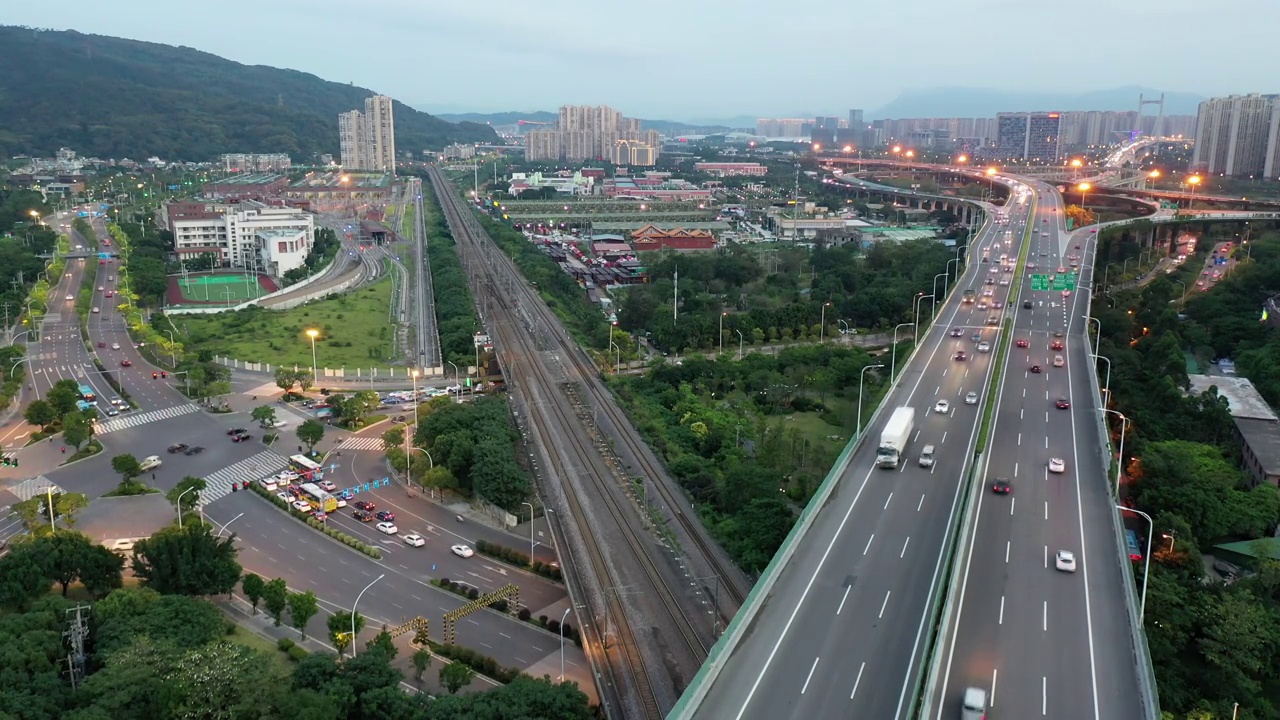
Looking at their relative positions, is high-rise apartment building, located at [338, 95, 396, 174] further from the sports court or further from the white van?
the white van

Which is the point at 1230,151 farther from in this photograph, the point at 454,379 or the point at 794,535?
the point at 794,535

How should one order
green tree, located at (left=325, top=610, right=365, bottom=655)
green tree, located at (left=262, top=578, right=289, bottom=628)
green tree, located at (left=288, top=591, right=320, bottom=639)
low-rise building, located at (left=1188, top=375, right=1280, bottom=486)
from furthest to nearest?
low-rise building, located at (left=1188, top=375, right=1280, bottom=486)
green tree, located at (left=262, top=578, right=289, bottom=628)
green tree, located at (left=288, top=591, right=320, bottom=639)
green tree, located at (left=325, top=610, right=365, bottom=655)

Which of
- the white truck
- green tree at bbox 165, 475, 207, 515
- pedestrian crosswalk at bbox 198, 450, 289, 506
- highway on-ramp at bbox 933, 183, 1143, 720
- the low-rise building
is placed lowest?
pedestrian crosswalk at bbox 198, 450, 289, 506

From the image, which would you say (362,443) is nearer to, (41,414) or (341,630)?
(41,414)

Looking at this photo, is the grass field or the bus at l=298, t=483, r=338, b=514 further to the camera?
the grass field

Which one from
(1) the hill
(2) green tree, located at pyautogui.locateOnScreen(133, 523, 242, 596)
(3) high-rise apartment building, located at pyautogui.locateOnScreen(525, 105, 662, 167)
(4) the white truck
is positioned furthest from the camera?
(3) high-rise apartment building, located at pyautogui.locateOnScreen(525, 105, 662, 167)

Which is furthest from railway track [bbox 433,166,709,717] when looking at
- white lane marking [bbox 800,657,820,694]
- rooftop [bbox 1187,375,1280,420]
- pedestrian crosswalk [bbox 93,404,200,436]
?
rooftop [bbox 1187,375,1280,420]

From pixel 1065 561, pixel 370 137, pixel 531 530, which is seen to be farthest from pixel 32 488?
pixel 370 137
